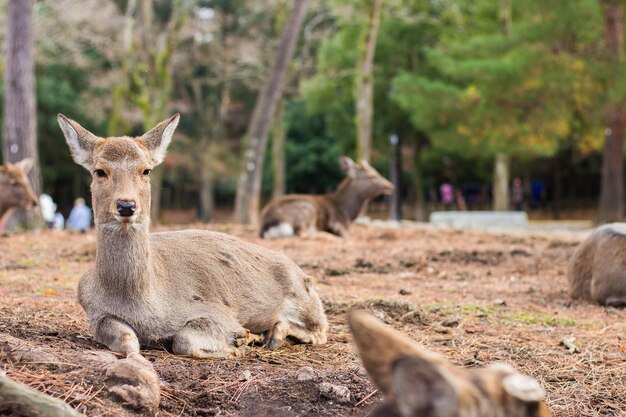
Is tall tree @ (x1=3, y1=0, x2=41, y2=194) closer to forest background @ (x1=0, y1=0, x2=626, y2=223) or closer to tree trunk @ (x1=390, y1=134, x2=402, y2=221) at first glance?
forest background @ (x1=0, y1=0, x2=626, y2=223)

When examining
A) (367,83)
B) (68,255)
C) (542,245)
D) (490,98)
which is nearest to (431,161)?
(367,83)

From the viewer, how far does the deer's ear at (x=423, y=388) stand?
2096 millimetres

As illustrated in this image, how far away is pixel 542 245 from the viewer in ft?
41.7

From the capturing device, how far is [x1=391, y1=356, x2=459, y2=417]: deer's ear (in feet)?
6.88

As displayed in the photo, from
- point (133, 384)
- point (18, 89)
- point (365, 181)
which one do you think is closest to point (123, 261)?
point (133, 384)

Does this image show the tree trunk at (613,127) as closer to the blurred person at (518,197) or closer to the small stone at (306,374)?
the blurred person at (518,197)

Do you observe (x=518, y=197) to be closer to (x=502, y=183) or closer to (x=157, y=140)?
(x=502, y=183)

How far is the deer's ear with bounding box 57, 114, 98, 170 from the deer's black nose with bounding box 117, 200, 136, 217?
0.46 metres

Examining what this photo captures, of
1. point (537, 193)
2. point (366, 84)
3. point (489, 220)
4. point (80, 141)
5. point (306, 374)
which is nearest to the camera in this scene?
point (306, 374)

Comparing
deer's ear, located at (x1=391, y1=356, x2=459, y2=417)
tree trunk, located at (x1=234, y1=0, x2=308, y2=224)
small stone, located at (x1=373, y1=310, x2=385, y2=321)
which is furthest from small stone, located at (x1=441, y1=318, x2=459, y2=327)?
tree trunk, located at (x1=234, y1=0, x2=308, y2=224)

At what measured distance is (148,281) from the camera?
4.68 meters

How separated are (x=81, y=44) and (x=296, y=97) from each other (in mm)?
10560

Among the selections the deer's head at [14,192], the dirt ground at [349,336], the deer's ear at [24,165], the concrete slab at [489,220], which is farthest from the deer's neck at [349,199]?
the concrete slab at [489,220]

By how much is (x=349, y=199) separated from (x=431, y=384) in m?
12.8
